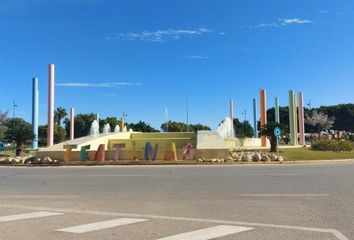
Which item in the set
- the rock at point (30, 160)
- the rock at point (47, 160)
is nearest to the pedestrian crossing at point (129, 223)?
the rock at point (47, 160)

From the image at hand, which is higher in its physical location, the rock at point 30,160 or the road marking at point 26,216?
the rock at point 30,160

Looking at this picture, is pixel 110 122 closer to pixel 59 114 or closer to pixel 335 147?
pixel 59 114

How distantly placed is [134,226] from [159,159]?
81.3ft

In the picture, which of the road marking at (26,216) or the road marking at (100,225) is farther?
the road marking at (26,216)

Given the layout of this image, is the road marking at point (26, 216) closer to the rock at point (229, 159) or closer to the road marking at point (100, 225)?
the road marking at point (100, 225)

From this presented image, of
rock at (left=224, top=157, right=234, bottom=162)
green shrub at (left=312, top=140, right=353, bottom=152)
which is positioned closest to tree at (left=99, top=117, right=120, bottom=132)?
green shrub at (left=312, top=140, right=353, bottom=152)

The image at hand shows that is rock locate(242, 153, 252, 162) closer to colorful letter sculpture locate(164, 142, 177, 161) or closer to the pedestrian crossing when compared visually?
colorful letter sculpture locate(164, 142, 177, 161)

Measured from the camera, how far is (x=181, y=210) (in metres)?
10.9

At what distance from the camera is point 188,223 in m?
9.27

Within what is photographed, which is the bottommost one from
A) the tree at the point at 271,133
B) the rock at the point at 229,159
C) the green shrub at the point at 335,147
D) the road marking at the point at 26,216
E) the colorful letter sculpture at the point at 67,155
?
the road marking at the point at 26,216

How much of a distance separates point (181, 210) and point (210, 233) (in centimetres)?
265

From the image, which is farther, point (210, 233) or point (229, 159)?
point (229, 159)

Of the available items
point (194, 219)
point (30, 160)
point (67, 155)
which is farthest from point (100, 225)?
point (30, 160)

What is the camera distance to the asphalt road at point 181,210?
8395 mm
